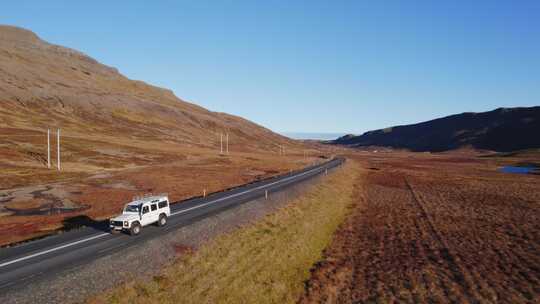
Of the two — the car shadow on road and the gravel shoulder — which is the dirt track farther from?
the car shadow on road

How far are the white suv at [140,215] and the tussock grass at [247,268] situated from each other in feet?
18.4

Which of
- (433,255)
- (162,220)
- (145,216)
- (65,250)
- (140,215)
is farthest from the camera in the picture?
(162,220)

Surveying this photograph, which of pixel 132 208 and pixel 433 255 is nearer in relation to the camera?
pixel 433 255

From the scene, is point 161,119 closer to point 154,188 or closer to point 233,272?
point 154,188

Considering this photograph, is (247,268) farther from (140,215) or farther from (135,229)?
(140,215)

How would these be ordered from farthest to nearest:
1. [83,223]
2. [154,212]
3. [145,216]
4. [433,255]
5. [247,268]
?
[83,223], [154,212], [145,216], [433,255], [247,268]

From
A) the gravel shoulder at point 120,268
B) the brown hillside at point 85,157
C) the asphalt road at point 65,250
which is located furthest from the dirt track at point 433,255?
the brown hillside at point 85,157

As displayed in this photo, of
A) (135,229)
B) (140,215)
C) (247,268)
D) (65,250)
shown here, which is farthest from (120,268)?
(247,268)

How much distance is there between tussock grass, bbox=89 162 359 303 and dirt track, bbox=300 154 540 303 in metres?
1.42

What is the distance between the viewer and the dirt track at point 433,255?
771 inches

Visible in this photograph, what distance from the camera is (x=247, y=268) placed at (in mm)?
21234

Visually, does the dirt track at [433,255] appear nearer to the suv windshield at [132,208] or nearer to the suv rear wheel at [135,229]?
the suv rear wheel at [135,229]

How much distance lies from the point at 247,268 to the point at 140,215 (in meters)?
9.58

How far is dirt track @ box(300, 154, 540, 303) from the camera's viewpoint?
1959cm
